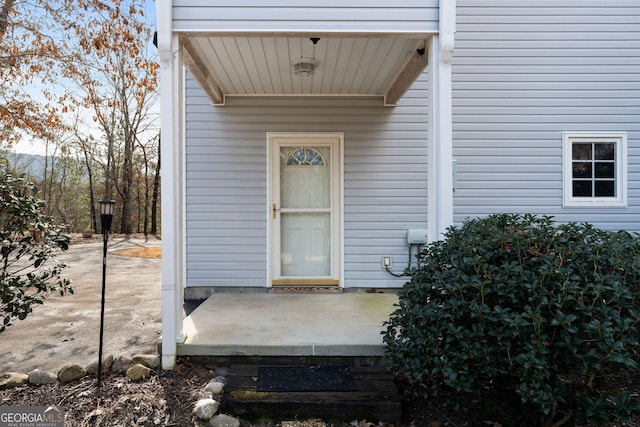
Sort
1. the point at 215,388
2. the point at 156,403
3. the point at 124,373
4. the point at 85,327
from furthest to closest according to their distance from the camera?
the point at 85,327, the point at 124,373, the point at 215,388, the point at 156,403

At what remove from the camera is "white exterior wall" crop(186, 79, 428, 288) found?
4.79 m

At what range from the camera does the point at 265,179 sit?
15.8 ft

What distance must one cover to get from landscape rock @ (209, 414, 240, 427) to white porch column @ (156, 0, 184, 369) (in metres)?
0.69

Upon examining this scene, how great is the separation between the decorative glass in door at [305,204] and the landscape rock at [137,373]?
236cm

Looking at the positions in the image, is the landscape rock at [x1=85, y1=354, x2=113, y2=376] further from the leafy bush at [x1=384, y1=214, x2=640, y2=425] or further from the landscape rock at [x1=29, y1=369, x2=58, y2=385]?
the leafy bush at [x1=384, y1=214, x2=640, y2=425]

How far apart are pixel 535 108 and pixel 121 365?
16.7 feet

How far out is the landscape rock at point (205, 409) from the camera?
234cm

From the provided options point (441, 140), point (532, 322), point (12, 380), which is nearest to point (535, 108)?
point (441, 140)

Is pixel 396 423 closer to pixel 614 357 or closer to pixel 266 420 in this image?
pixel 266 420

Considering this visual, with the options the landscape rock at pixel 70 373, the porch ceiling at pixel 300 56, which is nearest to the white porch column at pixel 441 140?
the porch ceiling at pixel 300 56

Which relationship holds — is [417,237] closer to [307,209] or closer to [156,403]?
[307,209]

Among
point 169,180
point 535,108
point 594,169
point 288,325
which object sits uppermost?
point 535,108

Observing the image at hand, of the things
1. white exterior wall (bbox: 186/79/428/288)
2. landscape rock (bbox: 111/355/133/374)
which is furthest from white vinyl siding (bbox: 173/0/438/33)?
landscape rock (bbox: 111/355/133/374)

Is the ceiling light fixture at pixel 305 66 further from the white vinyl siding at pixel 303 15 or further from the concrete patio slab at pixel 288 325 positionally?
the concrete patio slab at pixel 288 325
